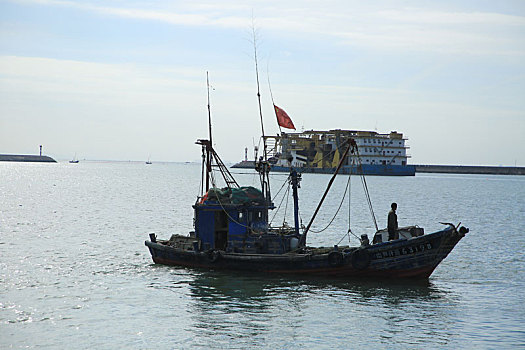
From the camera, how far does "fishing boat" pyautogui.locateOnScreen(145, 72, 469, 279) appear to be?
24266 millimetres

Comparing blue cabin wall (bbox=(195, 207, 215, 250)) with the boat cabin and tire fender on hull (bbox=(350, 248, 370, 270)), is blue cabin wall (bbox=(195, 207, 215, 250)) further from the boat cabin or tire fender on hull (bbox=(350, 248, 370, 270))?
tire fender on hull (bbox=(350, 248, 370, 270))

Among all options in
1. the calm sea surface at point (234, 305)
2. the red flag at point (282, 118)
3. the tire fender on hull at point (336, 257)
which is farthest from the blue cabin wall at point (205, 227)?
the tire fender on hull at point (336, 257)

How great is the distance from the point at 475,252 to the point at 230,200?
16658mm

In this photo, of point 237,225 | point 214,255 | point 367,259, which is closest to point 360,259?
point 367,259

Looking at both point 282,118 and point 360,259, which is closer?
point 360,259

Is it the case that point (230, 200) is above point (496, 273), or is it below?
above

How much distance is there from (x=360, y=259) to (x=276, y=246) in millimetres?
3790

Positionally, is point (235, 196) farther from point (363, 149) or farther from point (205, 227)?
point (363, 149)

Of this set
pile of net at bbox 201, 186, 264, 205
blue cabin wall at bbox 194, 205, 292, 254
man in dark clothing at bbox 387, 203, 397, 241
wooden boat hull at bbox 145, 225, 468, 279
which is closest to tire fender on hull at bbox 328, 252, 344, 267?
wooden boat hull at bbox 145, 225, 468, 279

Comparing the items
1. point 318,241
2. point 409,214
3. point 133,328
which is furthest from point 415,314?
point 409,214

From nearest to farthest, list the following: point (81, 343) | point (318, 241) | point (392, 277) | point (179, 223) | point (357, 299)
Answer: point (81, 343) → point (357, 299) → point (392, 277) → point (318, 241) → point (179, 223)

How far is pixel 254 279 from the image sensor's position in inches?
998

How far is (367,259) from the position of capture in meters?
24.5

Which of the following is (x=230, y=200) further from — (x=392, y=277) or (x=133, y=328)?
(x=133, y=328)
